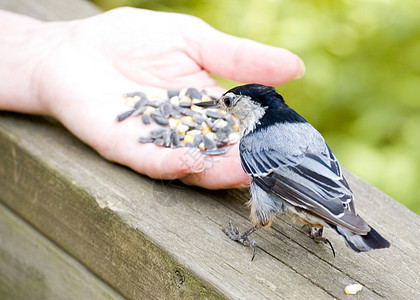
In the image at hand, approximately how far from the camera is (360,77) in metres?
3.51

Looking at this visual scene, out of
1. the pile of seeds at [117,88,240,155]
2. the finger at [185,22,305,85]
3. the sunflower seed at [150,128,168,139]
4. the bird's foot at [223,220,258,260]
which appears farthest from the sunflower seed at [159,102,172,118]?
the bird's foot at [223,220,258,260]

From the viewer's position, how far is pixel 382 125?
3.35 m

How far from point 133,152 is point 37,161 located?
378mm

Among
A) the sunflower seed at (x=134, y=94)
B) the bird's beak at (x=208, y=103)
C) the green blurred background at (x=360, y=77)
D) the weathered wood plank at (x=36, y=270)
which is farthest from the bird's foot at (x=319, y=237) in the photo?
the green blurred background at (x=360, y=77)

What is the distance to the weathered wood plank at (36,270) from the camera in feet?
6.59

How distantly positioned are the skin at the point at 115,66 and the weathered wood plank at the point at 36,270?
17.2 inches

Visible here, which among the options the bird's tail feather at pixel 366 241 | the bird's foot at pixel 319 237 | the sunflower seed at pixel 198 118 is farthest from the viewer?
the sunflower seed at pixel 198 118

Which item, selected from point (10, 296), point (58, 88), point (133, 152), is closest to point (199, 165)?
point (133, 152)

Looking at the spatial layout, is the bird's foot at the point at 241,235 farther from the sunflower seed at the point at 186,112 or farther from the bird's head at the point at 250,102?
the sunflower seed at the point at 186,112

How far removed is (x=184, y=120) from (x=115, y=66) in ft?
1.75

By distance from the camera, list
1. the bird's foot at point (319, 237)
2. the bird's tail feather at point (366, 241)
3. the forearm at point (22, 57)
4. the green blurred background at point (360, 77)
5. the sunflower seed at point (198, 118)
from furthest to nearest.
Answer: the green blurred background at point (360, 77) < the forearm at point (22, 57) < the sunflower seed at point (198, 118) < the bird's foot at point (319, 237) < the bird's tail feather at point (366, 241)

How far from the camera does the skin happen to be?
236 cm

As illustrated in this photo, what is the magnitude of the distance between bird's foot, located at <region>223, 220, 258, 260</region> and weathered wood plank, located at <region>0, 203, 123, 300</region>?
45cm

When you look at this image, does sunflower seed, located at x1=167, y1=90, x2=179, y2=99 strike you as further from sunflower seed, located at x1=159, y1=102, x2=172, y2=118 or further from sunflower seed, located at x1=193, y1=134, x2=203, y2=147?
sunflower seed, located at x1=193, y1=134, x2=203, y2=147
